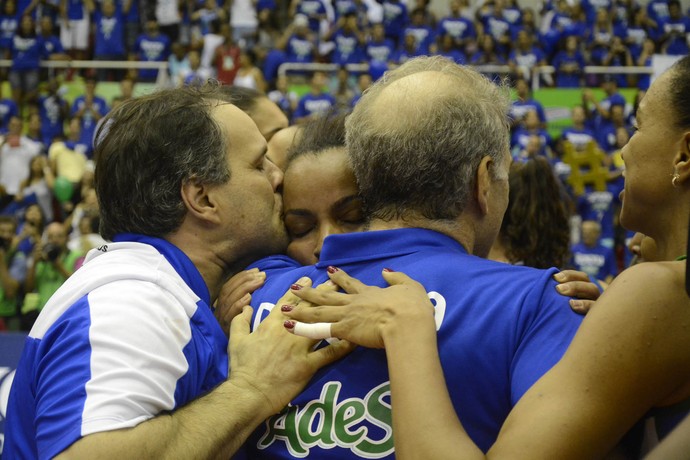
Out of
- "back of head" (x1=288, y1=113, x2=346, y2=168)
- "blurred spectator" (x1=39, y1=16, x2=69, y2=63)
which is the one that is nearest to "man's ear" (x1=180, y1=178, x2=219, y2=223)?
"back of head" (x1=288, y1=113, x2=346, y2=168)

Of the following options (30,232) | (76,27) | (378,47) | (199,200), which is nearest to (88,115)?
(76,27)

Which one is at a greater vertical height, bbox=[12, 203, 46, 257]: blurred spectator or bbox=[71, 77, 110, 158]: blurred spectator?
bbox=[71, 77, 110, 158]: blurred spectator

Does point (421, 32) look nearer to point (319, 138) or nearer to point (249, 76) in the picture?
point (249, 76)

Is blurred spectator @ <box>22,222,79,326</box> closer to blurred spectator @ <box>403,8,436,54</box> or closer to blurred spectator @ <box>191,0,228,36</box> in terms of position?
blurred spectator @ <box>191,0,228,36</box>

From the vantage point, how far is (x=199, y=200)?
8.23 feet

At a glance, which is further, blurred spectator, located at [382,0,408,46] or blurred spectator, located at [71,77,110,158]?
blurred spectator, located at [382,0,408,46]

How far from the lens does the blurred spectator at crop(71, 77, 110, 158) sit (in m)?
14.4

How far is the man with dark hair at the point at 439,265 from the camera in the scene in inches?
73.1

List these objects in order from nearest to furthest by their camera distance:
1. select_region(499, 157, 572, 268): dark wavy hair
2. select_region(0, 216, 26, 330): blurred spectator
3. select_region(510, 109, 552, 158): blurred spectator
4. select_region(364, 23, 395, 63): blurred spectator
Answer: select_region(499, 157, 572, 268): dark wavy hair < select_region(0, 216, 26, 330): blurred spectator < select_region(510, 109, 552, 158): blurred spectator < select_region(364, 23, 395, 63): blurred spectator

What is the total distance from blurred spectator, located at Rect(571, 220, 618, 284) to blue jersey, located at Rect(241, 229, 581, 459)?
368 inches

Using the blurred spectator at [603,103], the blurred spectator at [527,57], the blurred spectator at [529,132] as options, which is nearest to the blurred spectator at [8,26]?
the blurred spectator at [527,57]

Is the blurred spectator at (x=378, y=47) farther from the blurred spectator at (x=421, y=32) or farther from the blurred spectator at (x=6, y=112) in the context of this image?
the blurred spectator at (x=6, y=112)

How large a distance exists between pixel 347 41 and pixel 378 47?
60cm

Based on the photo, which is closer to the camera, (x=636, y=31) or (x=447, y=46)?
(x=447, y=46)
